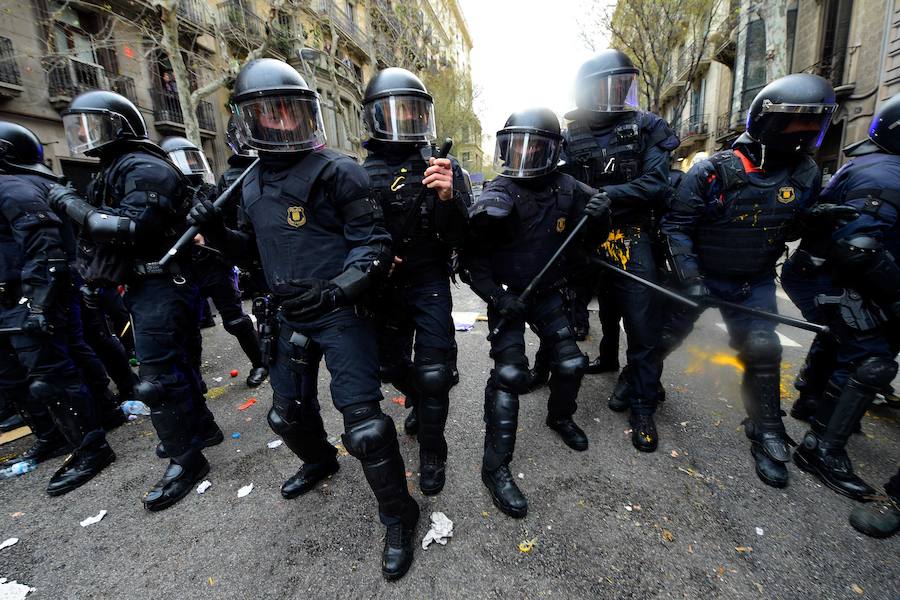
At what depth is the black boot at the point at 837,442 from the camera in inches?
88.3

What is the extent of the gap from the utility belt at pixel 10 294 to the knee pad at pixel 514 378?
3.29m

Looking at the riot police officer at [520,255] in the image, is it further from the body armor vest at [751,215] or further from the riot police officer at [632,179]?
the body armor vest at [751,215]

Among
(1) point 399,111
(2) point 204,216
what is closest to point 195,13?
(1) point 399,111

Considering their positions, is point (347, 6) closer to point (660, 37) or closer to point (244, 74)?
point (660, 37)

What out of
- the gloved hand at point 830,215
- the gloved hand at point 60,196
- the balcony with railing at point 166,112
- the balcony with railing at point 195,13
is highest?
the balcony with railing at point 195,13

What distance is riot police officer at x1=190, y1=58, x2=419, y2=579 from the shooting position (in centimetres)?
186

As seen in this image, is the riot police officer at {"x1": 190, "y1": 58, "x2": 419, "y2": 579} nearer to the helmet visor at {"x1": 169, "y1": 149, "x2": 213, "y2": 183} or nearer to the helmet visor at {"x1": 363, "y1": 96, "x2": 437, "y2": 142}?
the helmet visor at {"x1": 363, "y1": 96, "x2": 437, "y2": 142}

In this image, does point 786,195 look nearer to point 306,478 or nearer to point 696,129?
point 306,478

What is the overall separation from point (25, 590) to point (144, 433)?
1.46 m

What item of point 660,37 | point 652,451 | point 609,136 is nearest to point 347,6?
point 660,37

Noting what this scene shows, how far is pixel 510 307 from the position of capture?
233 centimetres

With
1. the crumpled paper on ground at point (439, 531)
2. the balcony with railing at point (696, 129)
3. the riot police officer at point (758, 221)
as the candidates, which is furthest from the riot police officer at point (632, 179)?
the balcony with railing at point (696, 129)

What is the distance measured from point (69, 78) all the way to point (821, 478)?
53.3 feet

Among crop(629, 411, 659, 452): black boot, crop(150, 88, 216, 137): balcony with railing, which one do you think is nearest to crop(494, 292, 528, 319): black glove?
crop(629, 411, 659, 452): black boot
